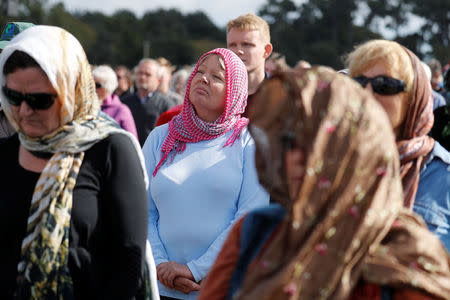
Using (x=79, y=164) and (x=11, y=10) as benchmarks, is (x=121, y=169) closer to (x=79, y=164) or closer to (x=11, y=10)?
(x=79, y=164)

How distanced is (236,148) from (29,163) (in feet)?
4.55

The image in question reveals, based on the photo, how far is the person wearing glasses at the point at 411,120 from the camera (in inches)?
107

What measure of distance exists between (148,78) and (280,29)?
62.3 meters

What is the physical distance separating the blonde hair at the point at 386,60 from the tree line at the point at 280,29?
3682 centimetres

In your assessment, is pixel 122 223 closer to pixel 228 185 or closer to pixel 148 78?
pixel 228 185

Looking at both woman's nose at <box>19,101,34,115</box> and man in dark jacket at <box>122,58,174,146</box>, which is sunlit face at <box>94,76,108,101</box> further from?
woman's nose at <box>19,101,34,115</box>

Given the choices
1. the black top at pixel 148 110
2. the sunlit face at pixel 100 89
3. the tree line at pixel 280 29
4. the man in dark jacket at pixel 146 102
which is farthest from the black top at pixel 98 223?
the tree line at pixel 280 29

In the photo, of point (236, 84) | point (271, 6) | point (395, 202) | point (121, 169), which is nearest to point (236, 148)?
point (236, 84)

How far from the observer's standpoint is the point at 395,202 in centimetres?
183

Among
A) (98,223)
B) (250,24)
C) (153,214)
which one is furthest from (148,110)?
(98,223)

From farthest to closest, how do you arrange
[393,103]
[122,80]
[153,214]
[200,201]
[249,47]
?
[122,80] → [249,47] → [153,214] → [200,201] → [393,103]

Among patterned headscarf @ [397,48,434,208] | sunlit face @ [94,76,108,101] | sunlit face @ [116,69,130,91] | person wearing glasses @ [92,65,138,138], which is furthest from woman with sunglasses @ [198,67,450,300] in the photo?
sunlit face @ [116,69,130,91]

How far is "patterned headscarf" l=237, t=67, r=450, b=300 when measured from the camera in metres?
1.74

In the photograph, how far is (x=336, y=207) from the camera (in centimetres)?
174
